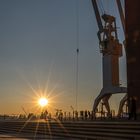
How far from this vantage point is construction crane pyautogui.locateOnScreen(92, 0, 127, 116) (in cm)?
5397

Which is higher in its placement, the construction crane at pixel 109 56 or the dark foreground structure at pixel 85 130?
the construction crane at pixel 109 56

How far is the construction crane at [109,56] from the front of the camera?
54.0 meters

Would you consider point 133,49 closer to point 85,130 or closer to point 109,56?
point 85,130

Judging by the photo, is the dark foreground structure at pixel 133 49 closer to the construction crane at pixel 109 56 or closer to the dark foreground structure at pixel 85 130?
the dark foreground structure at pixel 85 130

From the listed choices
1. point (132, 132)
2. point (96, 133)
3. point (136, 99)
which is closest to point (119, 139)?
point (132, 132)

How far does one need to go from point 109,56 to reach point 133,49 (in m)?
26.2

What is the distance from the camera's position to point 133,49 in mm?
27891

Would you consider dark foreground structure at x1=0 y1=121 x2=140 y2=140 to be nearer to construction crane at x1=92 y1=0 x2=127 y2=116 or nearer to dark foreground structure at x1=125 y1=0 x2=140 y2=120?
dark foreground structure at x1=125 y1=0 x2=140 y2=120

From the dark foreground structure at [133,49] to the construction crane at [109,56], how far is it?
24.5 metres

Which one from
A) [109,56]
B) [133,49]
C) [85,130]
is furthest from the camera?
[109,56]

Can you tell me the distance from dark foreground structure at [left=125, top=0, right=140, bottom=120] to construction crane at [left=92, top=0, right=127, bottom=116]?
24.5m

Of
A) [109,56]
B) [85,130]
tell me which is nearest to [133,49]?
[85,130]

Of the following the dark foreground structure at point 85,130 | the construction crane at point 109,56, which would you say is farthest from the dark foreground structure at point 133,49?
the construction crane at point 109,56

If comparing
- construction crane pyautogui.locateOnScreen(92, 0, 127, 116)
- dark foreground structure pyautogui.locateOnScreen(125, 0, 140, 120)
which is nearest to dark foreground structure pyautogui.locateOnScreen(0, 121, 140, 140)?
dark foreground structure pyautogui.locateOnScreen(125, 0, 140, 120)
